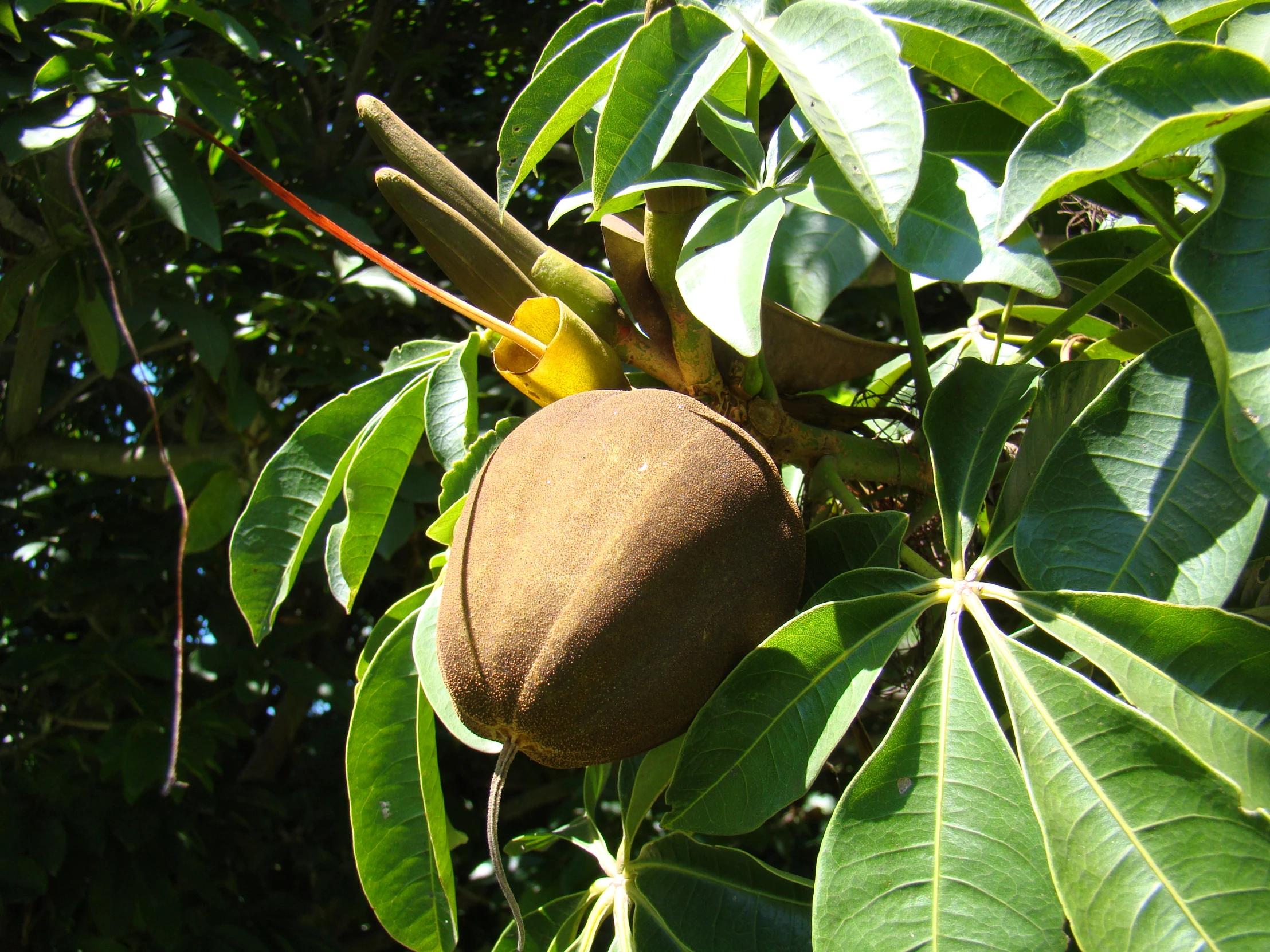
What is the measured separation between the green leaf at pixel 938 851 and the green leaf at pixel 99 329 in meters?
1.51

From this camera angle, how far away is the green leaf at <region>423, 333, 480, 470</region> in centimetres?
82

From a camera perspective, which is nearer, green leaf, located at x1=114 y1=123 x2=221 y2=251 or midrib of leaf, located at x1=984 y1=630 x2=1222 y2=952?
midrib of leaf, located at x1=984 y1=630 x2=1222 y2=952

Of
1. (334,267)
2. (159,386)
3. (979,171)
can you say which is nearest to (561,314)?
(979,171)

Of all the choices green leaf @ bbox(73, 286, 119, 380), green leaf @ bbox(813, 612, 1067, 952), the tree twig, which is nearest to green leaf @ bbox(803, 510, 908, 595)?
green leaf @ bbox(813, 612, 1067, 952)

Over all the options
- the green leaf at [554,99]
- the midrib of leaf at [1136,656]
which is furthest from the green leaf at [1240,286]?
the green leaf at [554,99]

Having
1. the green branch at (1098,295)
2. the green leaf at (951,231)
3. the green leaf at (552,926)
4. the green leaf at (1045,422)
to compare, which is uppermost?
the green leaf at (951,231)

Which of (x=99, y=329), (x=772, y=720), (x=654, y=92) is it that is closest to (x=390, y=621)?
(x=772, y=720)

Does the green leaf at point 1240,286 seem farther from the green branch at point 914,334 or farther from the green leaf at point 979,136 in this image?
the green branch at point 914,334

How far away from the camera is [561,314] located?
2.48 ft

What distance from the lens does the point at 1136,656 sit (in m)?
0.57

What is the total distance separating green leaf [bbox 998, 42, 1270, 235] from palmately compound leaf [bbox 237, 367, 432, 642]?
586 millimetres

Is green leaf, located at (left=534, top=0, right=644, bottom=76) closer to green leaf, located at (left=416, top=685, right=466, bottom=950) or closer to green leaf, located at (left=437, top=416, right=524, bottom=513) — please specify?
green leaf, located at (left=437, top=416, right=524, bottom=513)

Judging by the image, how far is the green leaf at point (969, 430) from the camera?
2.37 feet

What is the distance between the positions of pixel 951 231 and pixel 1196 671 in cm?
29
